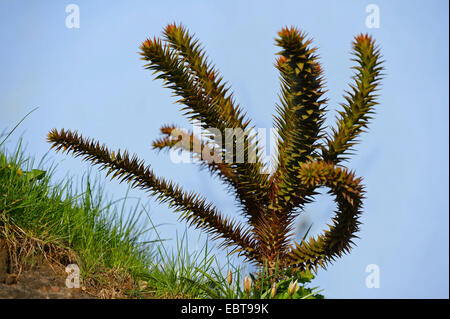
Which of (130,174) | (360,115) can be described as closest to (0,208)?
(130,174)

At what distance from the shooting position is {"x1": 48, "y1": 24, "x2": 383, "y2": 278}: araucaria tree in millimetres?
2150

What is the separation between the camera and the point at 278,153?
2539 millimetres

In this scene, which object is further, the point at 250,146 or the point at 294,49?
the point at 250,146

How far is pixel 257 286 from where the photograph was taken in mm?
2406

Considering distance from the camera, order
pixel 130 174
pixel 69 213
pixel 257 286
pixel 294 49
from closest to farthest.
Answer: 1. pixel 294 49
2. pixel 257 286
3. pixel 130 174
4. pixel 69 213

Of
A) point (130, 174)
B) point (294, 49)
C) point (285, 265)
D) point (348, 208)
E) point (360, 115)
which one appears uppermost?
point (294, 49)

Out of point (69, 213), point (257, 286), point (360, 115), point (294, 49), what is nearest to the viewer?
point (294, 49)

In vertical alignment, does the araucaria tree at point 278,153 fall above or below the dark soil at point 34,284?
above

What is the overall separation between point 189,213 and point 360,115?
1.04 meters

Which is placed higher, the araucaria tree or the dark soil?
the araucaria tree

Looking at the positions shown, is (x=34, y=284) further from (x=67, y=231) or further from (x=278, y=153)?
(x=278, y=153)

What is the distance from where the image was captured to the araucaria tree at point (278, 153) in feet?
7.06
